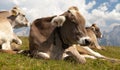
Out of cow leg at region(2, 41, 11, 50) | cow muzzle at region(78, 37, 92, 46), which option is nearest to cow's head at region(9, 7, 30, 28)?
cow leg at region(2, 41, 11, 50)

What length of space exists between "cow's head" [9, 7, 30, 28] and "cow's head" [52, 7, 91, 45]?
34.1 ft

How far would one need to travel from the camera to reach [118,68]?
1372 centimetres

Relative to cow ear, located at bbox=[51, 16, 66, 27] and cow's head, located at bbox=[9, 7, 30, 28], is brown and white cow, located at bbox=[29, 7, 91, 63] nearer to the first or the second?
cow ear, located at bbox=[51, 16, 66, 27]

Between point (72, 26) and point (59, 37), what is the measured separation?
0.89m

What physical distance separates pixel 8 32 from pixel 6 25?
0.78 meters

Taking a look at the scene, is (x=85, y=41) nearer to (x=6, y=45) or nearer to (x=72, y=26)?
(x=72, y=26)

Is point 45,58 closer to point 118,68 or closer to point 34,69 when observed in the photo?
point 118,68

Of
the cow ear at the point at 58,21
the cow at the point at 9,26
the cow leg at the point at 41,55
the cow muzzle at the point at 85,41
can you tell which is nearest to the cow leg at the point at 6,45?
the cow at the point at 9,26

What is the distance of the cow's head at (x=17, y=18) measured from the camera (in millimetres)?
25631

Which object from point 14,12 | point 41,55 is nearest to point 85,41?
point 41,55

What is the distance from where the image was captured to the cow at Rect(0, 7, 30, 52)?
20.6m

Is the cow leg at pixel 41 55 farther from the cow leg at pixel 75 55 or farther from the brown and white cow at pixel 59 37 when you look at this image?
the cow leg at pixel 75 55

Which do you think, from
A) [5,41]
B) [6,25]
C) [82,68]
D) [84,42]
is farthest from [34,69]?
[6,25]

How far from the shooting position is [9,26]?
22203 mm
